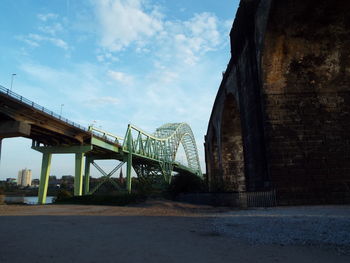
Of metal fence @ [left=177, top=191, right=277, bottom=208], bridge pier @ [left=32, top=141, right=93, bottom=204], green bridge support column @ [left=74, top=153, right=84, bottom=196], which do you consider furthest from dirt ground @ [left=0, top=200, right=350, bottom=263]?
green bridge support column @ [left=74, top=153, right=84, bottom=196]

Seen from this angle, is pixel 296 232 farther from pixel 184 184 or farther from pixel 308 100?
pixel 184 184

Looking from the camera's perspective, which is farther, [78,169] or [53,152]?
[78,169]

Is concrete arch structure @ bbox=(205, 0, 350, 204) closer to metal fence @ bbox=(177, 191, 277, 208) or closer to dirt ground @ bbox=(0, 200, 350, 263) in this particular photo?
metal fence @ bbox=(177, 191, 277, 208)

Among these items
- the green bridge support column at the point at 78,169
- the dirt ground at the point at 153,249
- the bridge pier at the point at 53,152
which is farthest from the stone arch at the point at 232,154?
the green bridge support column at the point at 78,169

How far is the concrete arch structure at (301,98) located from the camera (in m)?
13.9

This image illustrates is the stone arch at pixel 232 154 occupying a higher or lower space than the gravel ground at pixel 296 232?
higher

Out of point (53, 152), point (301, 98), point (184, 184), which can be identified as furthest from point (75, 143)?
point (301, 98)

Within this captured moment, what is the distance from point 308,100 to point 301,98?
0.42 meters

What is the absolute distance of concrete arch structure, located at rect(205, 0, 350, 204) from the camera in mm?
13867

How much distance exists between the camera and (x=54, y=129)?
116 ft

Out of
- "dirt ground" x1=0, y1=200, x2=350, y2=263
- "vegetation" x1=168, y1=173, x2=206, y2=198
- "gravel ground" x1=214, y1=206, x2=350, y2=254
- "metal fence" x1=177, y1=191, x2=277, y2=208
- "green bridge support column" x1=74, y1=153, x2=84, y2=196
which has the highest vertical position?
"green bridge support column" x1=74, y1=153, x2=84, y2=196

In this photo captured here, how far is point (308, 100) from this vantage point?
15312mm

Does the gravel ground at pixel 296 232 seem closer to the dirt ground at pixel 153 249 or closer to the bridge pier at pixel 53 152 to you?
the dirt ground at pixel 153 249

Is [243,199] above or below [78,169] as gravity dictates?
below
